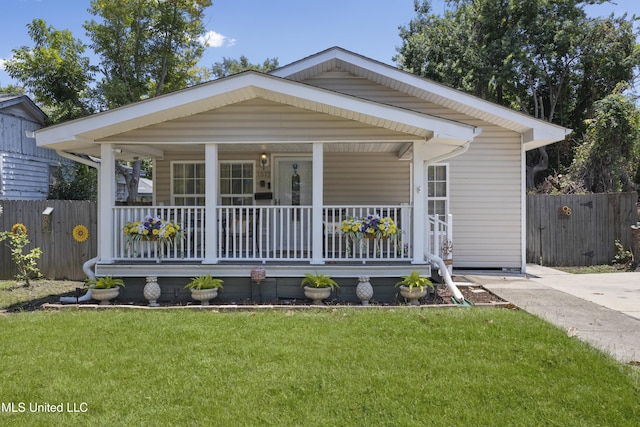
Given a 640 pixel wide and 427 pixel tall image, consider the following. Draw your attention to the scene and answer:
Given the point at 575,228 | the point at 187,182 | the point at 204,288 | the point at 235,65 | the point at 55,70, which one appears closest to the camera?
the point at 204,288

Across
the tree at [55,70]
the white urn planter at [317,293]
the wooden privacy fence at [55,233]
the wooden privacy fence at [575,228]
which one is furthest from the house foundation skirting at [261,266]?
the tree at [55,70]

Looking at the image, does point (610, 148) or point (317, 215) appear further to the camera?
point (610, 148)

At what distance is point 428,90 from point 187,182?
5476 mm

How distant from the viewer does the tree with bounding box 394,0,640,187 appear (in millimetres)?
16828

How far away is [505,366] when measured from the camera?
3.56m

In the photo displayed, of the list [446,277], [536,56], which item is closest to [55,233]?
[446,277]

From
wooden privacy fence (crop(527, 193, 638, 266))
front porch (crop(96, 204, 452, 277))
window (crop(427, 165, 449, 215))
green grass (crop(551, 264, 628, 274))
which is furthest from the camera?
wooden privacy fence (crop(527, 193, 638, 266))

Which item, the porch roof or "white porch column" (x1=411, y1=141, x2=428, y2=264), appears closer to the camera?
the porch roof

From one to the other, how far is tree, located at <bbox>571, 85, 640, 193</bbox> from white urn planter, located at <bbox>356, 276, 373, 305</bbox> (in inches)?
383

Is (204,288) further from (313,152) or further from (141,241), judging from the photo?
(313,152)

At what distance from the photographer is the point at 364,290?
6105 mm

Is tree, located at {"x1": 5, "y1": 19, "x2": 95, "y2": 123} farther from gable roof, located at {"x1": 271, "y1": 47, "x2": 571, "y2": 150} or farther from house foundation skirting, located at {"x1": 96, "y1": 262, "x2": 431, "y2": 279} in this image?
house foundation skirting, located at {"x1": 96, "y1": 262, "x2": 431, "y2": 279}

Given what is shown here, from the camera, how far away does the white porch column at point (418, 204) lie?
645 centimetres

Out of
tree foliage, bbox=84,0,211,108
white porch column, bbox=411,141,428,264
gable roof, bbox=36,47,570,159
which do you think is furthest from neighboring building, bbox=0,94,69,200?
white porch column, bbox=411,141,428,264
